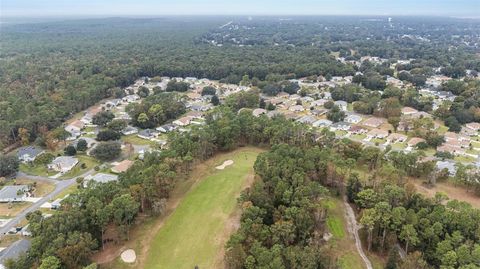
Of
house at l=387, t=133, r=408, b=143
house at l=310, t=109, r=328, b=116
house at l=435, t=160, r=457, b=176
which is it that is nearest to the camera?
house at l=435, t=160, r=457, b=176

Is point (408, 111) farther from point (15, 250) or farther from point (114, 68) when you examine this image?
point (114, 68)

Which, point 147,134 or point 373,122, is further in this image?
point 373,122

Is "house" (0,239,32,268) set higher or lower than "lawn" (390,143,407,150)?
higher

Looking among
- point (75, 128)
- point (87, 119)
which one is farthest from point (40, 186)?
point (87, 119)

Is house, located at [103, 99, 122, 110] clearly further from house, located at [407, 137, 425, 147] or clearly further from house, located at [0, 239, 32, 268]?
house, located at [407, 137, 425, 147]

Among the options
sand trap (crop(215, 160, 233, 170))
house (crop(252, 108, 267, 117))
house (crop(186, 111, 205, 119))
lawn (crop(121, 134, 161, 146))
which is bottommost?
lawn (crop(121, 134, 161, 146))

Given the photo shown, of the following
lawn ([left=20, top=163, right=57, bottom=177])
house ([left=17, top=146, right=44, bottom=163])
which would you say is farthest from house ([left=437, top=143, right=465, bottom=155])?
house ([left=17, top=146, right=44, bottom=163])

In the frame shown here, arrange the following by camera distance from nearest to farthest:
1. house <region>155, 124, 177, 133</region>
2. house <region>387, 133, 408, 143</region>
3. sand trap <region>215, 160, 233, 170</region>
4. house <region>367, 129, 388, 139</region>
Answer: sand trap <region>215, 160, 233, 170</region>
house <region>387, 133, 408, 143</region>
house <region>367, 129, 388, 139</region>
house <region>155, 124, 177, 133</region>

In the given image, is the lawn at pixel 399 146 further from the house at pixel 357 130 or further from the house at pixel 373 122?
the house at pixel 373 122
